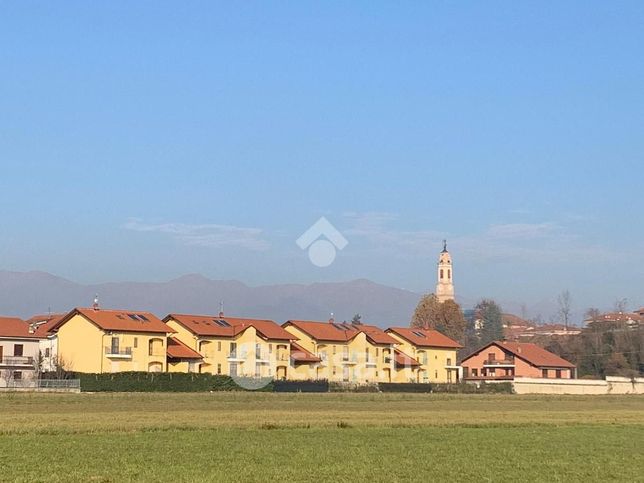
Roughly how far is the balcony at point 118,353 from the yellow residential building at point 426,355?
129 feet

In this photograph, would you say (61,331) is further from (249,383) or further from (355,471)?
(355,471)

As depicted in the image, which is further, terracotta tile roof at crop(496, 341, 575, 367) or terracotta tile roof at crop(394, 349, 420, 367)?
terracotta tile roof at crop(496, 341, 575, 367)

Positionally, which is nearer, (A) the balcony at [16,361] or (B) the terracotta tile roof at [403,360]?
(A) the balcony at [16,361]

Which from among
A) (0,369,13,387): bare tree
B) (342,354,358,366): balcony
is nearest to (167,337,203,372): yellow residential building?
(0,369,13,387): bare tree

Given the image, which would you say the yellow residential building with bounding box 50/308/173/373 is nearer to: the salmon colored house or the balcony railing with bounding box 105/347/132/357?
the balcony railing with bounding box 105/347/132/357

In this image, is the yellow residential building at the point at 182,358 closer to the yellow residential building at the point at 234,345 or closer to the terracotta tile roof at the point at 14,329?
the yellow residential building at the point at 234,345

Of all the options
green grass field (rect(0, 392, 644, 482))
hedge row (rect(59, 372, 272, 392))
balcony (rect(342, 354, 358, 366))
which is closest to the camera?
green grass field (rect(0, 392, 644, 482))

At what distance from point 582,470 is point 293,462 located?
7929 mm

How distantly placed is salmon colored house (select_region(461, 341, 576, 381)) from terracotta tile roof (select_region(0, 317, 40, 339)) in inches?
2403

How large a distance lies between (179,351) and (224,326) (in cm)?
871

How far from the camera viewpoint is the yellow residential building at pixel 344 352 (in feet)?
388

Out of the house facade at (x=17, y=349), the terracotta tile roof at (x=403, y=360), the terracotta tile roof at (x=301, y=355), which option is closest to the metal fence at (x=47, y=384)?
the house facade at (x=17, y=349)

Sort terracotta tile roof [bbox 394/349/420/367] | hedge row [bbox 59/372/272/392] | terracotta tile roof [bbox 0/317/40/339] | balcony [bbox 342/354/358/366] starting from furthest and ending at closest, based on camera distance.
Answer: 1. terracotta tile roof [bbox 394/349/420/367]
2. balcony [bbox 342/354/358/366]
3. terracotta tile roof [bbox 0/317/40/339]
4. hedge row [bbox 59/372/272/392]

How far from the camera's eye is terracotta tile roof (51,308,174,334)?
98.2 m
